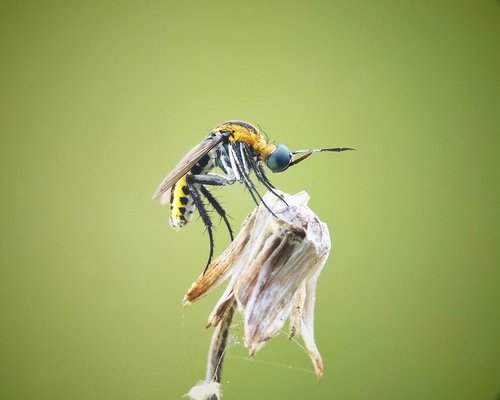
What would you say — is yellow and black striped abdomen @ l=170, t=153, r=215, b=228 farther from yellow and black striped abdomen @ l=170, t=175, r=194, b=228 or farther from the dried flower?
the dried flower

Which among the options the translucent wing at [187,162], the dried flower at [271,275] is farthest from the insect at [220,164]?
the dried flower at [271,275]

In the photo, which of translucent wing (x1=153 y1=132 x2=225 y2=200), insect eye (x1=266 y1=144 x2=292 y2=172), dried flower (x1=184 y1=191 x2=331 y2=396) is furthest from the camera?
insect eye (x1=266 y1=144 x2=292 y2=172)

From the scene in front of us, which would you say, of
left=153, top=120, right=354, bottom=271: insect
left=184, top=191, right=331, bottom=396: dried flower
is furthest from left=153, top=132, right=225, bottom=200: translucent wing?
left=184, top=191, right=331, bottom=396: dried flower

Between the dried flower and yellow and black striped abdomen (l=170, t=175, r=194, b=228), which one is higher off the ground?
yellow and black striped abdomen (l=170, t=175, r=194, b=228)

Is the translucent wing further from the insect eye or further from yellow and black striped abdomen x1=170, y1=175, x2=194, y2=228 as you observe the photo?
the insect eye

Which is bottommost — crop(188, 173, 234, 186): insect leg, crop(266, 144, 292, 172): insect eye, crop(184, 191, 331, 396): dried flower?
crop(184, 191, 331, 396): dried flower

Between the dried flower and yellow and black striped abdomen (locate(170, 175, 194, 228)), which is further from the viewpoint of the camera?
yellow and black striped abdomen (locate(170, 175, 194, 228))

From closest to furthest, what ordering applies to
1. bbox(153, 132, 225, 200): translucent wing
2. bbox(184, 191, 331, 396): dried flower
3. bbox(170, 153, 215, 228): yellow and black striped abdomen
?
bbox(184, 191, 331, 396): dried flower < bbox(153, 132, 225, 200): translucent wing < bbox(170, 153, 215, 228): yellow and black striped abdomen

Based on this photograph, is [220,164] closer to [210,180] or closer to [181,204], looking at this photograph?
[210,180]
